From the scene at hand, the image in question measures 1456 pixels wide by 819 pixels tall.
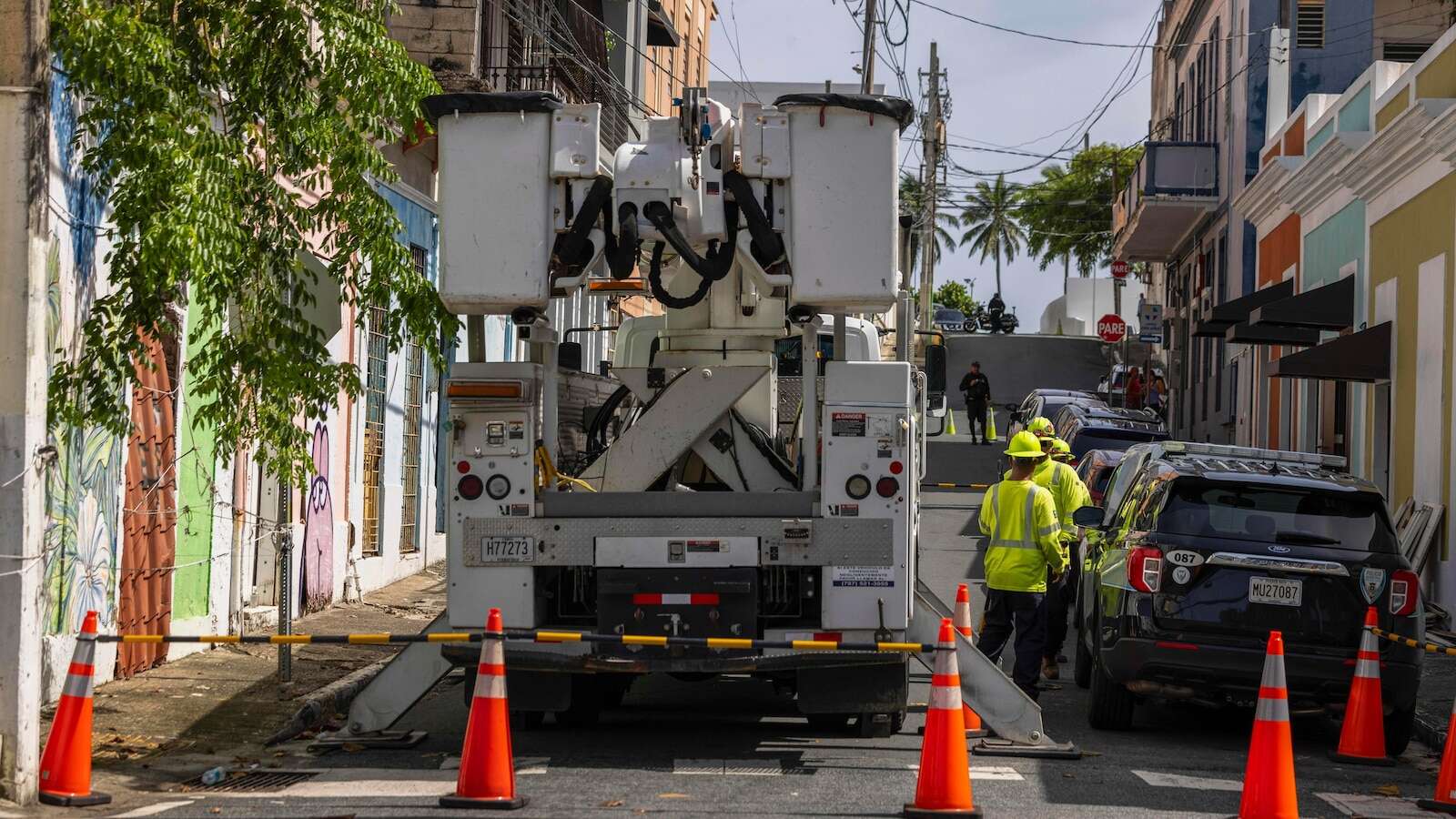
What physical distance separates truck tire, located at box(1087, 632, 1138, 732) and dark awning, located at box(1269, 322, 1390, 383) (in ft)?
33.0

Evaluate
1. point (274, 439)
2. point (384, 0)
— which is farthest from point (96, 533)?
point (384, 0)

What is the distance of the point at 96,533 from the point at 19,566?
11.2 ft

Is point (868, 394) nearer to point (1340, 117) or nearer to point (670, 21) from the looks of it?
point (1340, 117)

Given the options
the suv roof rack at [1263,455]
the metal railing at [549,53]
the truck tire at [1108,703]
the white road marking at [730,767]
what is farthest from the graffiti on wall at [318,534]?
the truck tire at [1108,703]

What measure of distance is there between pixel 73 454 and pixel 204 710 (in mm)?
1677

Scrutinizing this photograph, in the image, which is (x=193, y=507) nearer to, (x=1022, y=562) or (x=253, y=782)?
(x=253, y=782)

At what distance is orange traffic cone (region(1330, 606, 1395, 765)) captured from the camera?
9953mm

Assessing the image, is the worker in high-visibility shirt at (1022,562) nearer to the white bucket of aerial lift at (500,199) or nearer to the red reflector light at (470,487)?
the red reflector light at (470,487)

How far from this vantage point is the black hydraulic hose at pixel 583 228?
9172 mm

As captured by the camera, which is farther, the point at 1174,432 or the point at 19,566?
the point at 1174,432

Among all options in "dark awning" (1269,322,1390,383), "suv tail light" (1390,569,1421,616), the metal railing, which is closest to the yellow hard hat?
"suv tail light" (1390,569,1421,616)

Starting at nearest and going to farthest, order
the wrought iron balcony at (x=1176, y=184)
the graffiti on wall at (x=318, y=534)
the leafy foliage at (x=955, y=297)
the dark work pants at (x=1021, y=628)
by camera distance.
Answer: the dark work pants at (x=1021, y=628) → the graffiti on wall at (x=318, y=534) → the wrought iron balcony at (x=1176, y=184) → the leafy foliage at (x=955, y=297)

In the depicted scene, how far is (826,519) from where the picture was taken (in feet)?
30.6

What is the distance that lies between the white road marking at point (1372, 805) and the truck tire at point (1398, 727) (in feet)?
4.20
